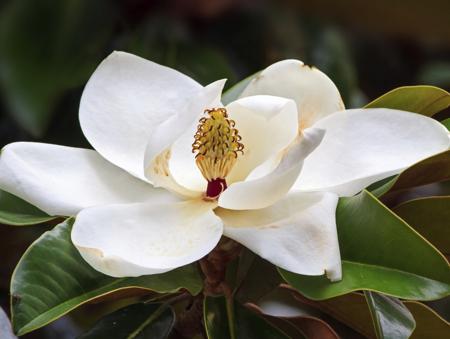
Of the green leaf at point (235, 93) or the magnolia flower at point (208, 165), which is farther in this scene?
the green leaf at point (235, 93)

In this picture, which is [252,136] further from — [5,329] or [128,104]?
[5,329]

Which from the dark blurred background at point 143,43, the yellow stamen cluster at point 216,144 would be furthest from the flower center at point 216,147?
the dark blurred background at point 143,43

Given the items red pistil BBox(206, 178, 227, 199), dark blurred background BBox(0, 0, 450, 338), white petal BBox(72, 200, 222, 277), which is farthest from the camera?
dark blurred background BBox(0, 0, 450, 338)

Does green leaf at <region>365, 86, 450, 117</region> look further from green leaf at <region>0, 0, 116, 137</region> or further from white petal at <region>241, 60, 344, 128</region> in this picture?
green leaf at <region>0, 0, 116, 137</region>

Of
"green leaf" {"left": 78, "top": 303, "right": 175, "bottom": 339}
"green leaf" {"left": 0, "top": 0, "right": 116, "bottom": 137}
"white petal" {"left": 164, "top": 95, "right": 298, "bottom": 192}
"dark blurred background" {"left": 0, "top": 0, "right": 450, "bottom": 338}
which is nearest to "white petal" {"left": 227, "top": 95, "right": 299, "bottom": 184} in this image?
"white petal" {"left": 164, "top": 95, "right": 298, "bottom": 192}

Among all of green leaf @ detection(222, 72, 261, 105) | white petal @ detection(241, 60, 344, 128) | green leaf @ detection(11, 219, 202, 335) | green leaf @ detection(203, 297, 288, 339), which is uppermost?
white petal @ detection(241, 60, 344, 128)

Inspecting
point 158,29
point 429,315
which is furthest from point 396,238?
point 158,29

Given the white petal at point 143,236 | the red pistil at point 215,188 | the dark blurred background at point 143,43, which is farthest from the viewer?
the dark blurred background at point 143,43

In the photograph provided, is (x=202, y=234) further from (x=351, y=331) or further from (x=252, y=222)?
(x=351, y=331)

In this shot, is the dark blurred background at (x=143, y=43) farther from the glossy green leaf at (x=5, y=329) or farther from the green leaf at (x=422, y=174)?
the glossy green leaf at (x=5, y=329)
